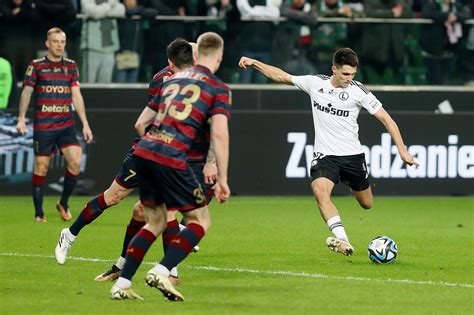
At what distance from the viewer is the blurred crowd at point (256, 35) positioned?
2048 centimetres

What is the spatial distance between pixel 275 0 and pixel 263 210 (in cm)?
479

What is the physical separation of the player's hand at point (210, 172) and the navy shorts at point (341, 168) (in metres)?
3.24

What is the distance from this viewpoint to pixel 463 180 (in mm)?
20078

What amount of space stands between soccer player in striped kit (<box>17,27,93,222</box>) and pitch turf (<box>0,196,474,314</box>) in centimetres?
57

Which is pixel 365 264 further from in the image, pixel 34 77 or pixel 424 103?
pixel 424 103

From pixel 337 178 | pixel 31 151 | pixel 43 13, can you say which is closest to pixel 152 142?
pixel 337 178

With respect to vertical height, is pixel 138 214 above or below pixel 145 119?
below

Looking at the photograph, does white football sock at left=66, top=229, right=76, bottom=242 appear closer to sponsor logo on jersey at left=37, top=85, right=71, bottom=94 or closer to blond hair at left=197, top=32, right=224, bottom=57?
blond hair at left=197, top=32, right=224, bottom=57

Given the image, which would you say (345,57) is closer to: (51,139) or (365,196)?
(365,196)

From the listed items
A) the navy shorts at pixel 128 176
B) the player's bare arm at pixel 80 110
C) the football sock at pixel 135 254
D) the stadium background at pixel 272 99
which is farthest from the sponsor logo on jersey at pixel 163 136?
the stadium background at pixel 272 99

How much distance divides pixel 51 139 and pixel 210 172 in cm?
681

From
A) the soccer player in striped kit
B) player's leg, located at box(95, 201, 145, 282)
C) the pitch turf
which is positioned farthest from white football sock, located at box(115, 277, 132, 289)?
the soccer player in striped kit

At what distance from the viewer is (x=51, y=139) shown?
16.0 metres

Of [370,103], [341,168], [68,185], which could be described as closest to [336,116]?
[370,103]
